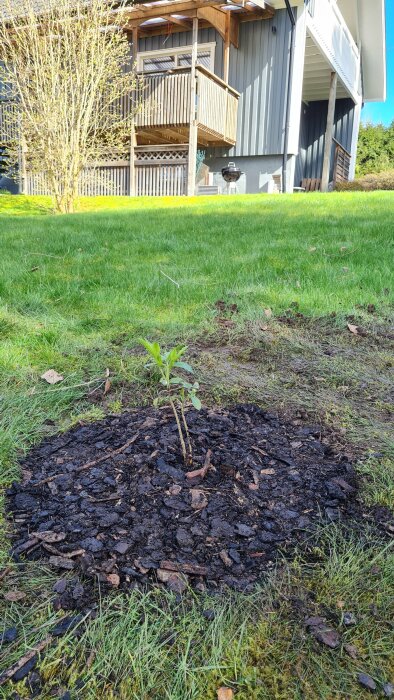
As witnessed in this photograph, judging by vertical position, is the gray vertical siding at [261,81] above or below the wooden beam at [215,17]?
below

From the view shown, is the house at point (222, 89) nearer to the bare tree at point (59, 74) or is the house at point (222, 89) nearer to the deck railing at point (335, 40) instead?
the deck railing at point (335, 40)

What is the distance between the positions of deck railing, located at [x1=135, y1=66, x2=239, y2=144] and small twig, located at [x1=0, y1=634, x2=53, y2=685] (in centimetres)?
1121

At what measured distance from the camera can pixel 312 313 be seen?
9.24 feet

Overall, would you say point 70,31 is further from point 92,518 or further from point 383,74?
point 383,74

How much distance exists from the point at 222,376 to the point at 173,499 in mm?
828

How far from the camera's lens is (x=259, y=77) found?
12.0 m

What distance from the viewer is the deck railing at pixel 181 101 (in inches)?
417

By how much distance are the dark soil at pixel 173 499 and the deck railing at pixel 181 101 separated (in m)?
10.5

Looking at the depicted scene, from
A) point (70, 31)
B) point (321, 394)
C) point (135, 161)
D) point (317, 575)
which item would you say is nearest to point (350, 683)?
point (317, 575)

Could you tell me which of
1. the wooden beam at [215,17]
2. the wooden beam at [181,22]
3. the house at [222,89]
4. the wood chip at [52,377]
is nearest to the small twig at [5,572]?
the wood chip at [52,377]

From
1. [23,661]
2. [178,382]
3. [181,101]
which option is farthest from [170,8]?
[23,661]

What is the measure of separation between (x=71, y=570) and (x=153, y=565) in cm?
18

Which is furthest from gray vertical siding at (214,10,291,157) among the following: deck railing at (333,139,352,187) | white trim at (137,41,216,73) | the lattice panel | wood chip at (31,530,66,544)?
wood chip at (31,530,66,544)

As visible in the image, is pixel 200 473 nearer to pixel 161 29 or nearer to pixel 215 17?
pixel 215 17
